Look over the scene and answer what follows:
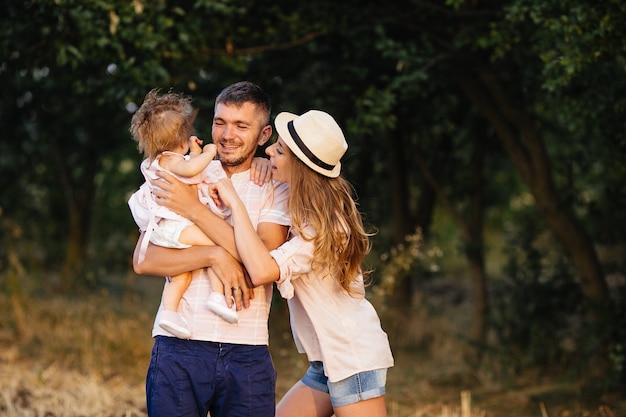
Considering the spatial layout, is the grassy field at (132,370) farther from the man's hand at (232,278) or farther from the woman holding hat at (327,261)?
the man's hand at (232,278)

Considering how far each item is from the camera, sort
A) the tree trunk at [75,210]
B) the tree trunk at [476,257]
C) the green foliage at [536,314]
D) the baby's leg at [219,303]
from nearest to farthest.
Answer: the baby's leg at [219,303]
the green foliage at [536,314]
the tree trunk at [476,257]
the tree trunk at [75,210]

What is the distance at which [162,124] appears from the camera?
353cm

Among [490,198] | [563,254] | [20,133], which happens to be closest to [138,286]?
[20,133]

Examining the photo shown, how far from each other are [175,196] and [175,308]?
1.48 ft

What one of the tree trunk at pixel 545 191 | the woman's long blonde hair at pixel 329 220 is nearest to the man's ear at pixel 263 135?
the woman's long blonde hair at pixel 329 220

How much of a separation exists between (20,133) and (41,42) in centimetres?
Result: 563

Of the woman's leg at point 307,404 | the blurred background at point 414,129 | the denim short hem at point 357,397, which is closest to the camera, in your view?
the denim short hem at point 357,397

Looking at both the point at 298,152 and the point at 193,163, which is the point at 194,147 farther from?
the point at 298,152

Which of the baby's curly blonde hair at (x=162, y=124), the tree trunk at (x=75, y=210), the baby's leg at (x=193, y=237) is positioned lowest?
the baby's leg at (x=193, y=237)

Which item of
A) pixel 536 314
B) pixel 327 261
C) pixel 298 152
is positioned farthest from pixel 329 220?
pixel 536 314

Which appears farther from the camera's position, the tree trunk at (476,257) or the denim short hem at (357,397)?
the tree trunk at (476,257)

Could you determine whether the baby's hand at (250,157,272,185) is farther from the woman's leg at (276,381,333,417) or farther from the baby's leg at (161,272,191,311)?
the woman's leg at (276,381,333,417)

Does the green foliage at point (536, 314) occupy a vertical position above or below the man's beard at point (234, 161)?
below

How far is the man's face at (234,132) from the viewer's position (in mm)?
3576
